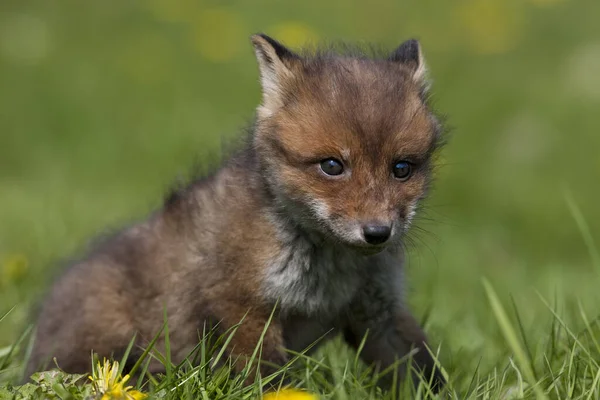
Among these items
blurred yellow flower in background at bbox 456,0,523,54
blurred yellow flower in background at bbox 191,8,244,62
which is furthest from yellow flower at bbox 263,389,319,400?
blurred yellow flower in background at bbox 456,0,523,54

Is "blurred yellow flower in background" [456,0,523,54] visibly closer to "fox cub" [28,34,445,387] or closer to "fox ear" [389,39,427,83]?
"fox ear" [389,39,427,83]

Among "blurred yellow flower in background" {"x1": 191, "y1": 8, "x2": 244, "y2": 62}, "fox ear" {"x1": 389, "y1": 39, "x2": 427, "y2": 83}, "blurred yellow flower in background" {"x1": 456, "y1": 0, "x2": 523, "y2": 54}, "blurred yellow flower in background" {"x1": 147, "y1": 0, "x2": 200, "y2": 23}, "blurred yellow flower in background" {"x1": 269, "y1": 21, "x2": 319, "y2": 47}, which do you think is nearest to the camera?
"fox ear" {"x1": 389, "y1": 39, "x2": 427, "y2": 83}

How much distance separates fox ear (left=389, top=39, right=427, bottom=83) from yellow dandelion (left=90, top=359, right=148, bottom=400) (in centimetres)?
221

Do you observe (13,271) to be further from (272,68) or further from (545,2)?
(545,2)

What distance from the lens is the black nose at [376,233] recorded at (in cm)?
429

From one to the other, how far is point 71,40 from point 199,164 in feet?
26.4

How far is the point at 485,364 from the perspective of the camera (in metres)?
5.30

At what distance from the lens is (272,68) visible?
5027 mm

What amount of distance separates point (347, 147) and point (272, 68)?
80 centimetres

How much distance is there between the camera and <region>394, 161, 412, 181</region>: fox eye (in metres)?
4.58

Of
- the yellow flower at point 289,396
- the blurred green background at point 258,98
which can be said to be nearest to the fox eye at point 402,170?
the yellow flower at point 289,396

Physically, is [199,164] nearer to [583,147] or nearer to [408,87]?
[408,87]

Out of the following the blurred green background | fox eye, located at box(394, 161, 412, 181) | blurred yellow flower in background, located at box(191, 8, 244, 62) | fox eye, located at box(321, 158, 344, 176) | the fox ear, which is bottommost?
the blurred green background

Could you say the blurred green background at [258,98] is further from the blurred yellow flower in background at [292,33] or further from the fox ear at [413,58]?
the fox ear at [413,58]
